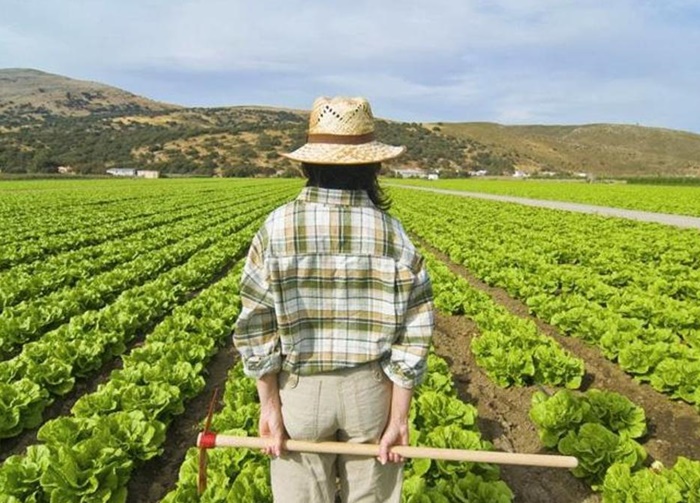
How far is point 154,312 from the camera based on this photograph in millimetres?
9156

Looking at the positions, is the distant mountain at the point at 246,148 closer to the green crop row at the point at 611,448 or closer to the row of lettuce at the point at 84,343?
the row of lettuce at the point at 84,343

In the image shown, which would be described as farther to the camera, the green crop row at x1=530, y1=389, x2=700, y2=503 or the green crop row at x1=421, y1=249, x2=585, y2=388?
the green crop row at x1=421, y1=249, x2=585, y2=388

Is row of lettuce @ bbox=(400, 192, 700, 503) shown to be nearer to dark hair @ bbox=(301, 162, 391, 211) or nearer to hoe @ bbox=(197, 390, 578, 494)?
hoe @ bbox=(197, 390, 578, 494)

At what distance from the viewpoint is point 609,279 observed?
11625 millimetres

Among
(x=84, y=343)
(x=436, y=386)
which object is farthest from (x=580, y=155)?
(x=84, y=343)

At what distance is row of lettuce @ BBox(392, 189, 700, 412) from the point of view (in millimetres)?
6727

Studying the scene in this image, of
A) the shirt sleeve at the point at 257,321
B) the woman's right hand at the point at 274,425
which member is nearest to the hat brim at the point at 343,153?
the shirt sleeve at the point at 257,321

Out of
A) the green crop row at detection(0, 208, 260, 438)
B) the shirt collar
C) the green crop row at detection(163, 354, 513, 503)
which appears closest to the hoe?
the shirt collar

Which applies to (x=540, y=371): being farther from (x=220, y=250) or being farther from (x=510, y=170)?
(x=510, y=170)

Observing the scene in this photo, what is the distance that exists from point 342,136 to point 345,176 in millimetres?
164

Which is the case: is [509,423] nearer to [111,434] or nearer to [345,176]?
[111,434]

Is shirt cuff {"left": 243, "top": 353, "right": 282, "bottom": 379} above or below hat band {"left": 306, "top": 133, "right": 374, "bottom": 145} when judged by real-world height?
below

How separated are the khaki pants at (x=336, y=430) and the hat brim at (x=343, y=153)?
0.90m

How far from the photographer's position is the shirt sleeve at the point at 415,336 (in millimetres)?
2297
